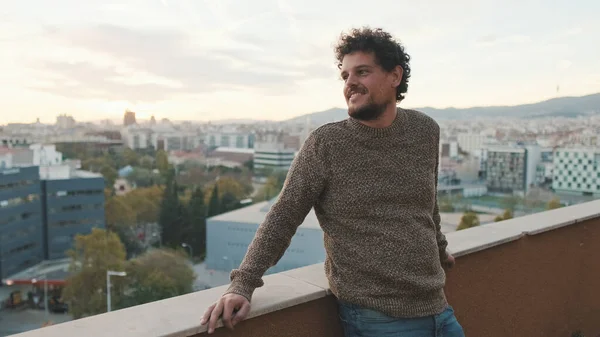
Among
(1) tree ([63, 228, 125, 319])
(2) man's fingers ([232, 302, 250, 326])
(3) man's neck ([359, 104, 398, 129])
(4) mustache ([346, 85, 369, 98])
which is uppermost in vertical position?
(4) mustache ([346, 85, 369, 98])

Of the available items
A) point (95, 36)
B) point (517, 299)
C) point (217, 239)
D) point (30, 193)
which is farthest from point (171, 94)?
point (517, 299)

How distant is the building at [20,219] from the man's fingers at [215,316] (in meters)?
27.0

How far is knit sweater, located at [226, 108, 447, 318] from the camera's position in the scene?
2.81 ft

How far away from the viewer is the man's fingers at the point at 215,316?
30.4 inches

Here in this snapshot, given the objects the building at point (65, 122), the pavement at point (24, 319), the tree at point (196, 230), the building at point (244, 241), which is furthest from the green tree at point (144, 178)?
the building at point (65, 122)

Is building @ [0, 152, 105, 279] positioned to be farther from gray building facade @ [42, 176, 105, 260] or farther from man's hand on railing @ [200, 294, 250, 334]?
man's hand on railing @ [200, 294, 250, 334]

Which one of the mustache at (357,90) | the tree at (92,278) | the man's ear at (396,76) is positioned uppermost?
the man's ear at (396,76)

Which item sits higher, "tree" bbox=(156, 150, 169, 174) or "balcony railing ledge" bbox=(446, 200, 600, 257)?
"balcony railing ledge" bbox=(446, 200, 600, 257)

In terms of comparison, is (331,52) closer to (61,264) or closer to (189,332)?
(189,332)

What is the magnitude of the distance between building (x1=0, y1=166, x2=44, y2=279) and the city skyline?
1559 centimetres

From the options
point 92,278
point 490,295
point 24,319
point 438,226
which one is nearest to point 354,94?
point 438,226

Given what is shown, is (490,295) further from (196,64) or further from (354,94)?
(196,64)

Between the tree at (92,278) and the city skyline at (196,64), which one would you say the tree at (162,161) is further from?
the tree at (92,278)

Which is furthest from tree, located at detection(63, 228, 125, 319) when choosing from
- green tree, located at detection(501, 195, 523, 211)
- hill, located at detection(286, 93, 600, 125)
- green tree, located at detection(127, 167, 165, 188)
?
green tree, located at detection(501, 195, 523, 211)
